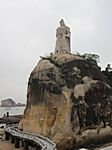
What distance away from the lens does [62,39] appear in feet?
144

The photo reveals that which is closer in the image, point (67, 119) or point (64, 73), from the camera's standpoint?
point (67, 119)

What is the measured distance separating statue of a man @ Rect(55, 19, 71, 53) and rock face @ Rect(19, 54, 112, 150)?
3.42m

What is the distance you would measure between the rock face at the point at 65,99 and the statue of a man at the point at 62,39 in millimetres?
3417

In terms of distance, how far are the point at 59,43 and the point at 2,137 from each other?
17.4m

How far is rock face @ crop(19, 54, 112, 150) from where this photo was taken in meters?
34.5

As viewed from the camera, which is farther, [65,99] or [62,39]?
[62,39]

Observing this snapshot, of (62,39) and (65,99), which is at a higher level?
(62,39)

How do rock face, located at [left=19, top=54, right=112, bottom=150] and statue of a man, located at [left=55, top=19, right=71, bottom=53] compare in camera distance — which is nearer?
rock face, located at [left=19, top=54, right=112, bottom=150]

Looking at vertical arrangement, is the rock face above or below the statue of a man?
below

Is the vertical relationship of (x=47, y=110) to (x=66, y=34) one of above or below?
below

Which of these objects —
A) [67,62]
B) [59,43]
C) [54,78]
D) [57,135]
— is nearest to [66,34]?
[59,43]

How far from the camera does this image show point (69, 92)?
118 ft

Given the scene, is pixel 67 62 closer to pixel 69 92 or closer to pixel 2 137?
pixel 69 92

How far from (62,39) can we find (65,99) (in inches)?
479
